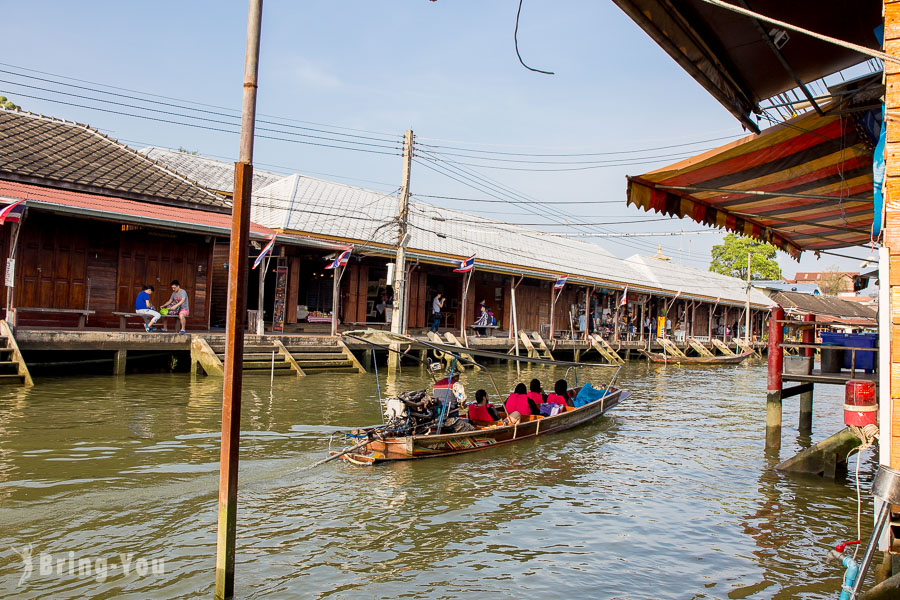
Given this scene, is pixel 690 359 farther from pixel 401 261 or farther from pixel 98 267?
pixel 98 267

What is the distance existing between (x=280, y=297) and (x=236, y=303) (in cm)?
1554

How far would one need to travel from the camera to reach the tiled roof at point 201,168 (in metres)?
24.9

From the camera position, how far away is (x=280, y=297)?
19.7 metres

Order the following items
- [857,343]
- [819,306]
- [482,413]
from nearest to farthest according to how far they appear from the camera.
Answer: [857,343], [482,413], [819,306]

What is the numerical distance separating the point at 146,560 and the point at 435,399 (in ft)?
17.6

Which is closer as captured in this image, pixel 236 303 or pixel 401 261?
pixel 236 303

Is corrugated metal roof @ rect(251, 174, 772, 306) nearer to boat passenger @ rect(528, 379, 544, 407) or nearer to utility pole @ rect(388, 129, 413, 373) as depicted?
utility pole @ rect(388, 129, 413, 373)

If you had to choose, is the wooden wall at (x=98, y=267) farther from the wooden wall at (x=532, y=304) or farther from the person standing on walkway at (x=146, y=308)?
the wooden wall at (x=532, y=304)

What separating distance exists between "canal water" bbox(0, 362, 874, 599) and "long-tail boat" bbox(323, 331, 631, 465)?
0.68 feet

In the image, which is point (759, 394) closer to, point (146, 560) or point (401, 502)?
point (401, 502)

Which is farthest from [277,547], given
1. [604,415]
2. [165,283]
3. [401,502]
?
[165,283]

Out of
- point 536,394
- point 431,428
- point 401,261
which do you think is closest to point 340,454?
point 431,428

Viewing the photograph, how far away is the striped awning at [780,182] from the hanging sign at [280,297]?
13285 millimetres

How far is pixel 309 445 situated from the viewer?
9844 millimetres
